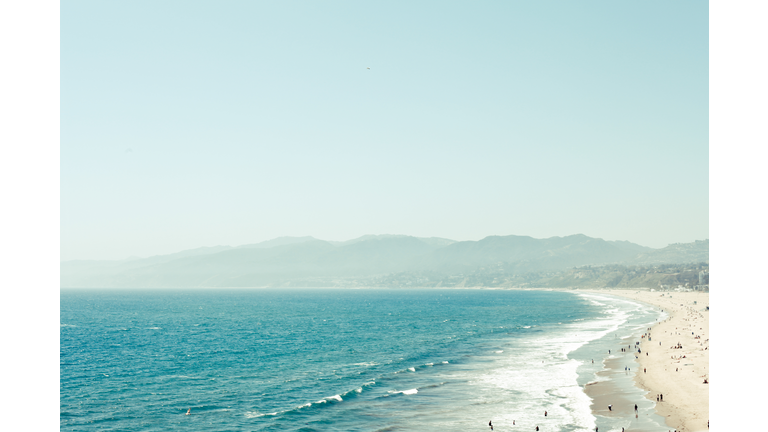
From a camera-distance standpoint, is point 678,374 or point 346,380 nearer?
point 678,374

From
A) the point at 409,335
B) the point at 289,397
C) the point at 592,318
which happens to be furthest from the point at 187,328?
the point at 592,318

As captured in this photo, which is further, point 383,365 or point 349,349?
point 349,349

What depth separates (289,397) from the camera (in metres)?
59.8

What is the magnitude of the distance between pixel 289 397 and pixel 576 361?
47.8 meters

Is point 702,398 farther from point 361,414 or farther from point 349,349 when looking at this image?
point 349,349

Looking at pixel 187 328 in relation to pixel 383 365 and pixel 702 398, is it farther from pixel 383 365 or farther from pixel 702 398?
pixel 702 398

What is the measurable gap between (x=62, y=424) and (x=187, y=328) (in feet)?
334

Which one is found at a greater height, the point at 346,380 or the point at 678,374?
the point at 678,374

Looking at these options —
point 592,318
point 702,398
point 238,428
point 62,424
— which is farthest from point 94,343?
point 592,318
